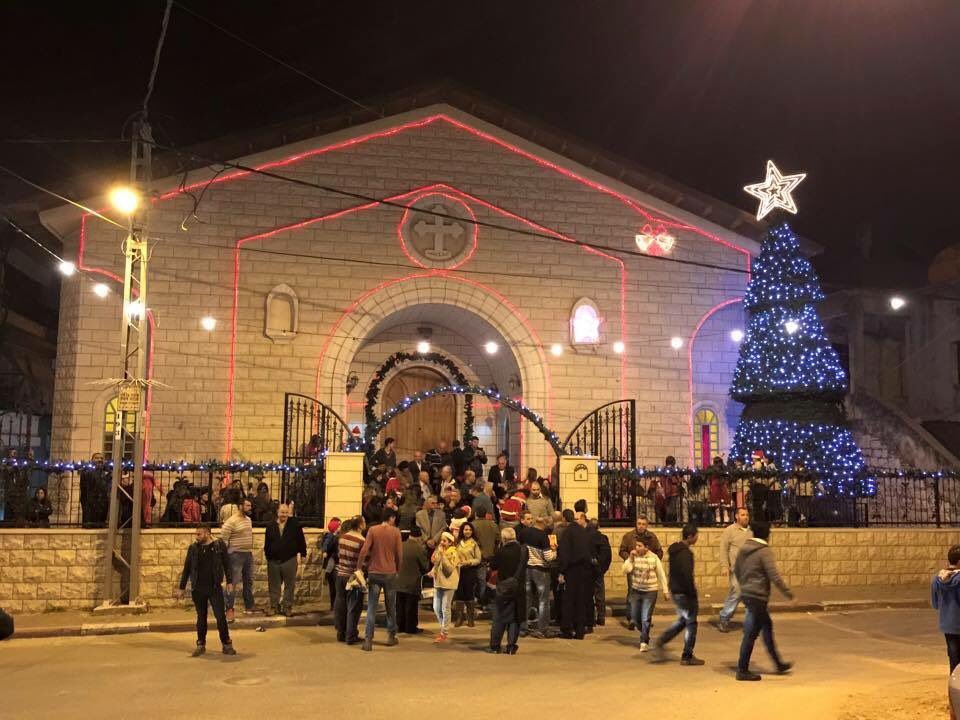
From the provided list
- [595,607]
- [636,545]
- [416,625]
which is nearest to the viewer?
[636,545]

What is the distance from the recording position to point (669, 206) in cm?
2362

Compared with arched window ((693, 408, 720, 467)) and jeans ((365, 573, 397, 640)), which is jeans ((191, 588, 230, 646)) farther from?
arched window ((693, 408, 720, 467))

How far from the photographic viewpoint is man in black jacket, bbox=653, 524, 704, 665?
10711 millimetres

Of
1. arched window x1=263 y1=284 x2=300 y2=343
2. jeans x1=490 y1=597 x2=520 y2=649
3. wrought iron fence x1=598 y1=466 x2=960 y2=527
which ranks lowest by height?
jeans x1=490 y1=597 x2=520 y2=649

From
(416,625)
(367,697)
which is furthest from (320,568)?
(367,697)

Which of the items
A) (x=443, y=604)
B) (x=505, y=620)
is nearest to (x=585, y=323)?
(x=443, y=604)

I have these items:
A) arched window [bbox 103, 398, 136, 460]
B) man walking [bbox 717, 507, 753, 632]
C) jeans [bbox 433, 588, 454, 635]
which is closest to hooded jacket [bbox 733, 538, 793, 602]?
man walking [bbox 717, 507, 753, 632]

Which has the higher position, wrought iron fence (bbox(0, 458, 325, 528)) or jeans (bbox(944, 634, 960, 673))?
wrought iron fence (bbox(0, 458, 325, 528))

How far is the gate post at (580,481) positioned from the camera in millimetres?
17141

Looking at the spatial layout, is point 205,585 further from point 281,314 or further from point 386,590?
point 281,314

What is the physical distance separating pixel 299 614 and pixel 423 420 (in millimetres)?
10398

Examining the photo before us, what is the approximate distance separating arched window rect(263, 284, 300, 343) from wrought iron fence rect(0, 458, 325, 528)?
499 centimetres

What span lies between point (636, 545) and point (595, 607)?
2748mm

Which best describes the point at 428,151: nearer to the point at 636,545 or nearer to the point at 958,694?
the point at 636,545
